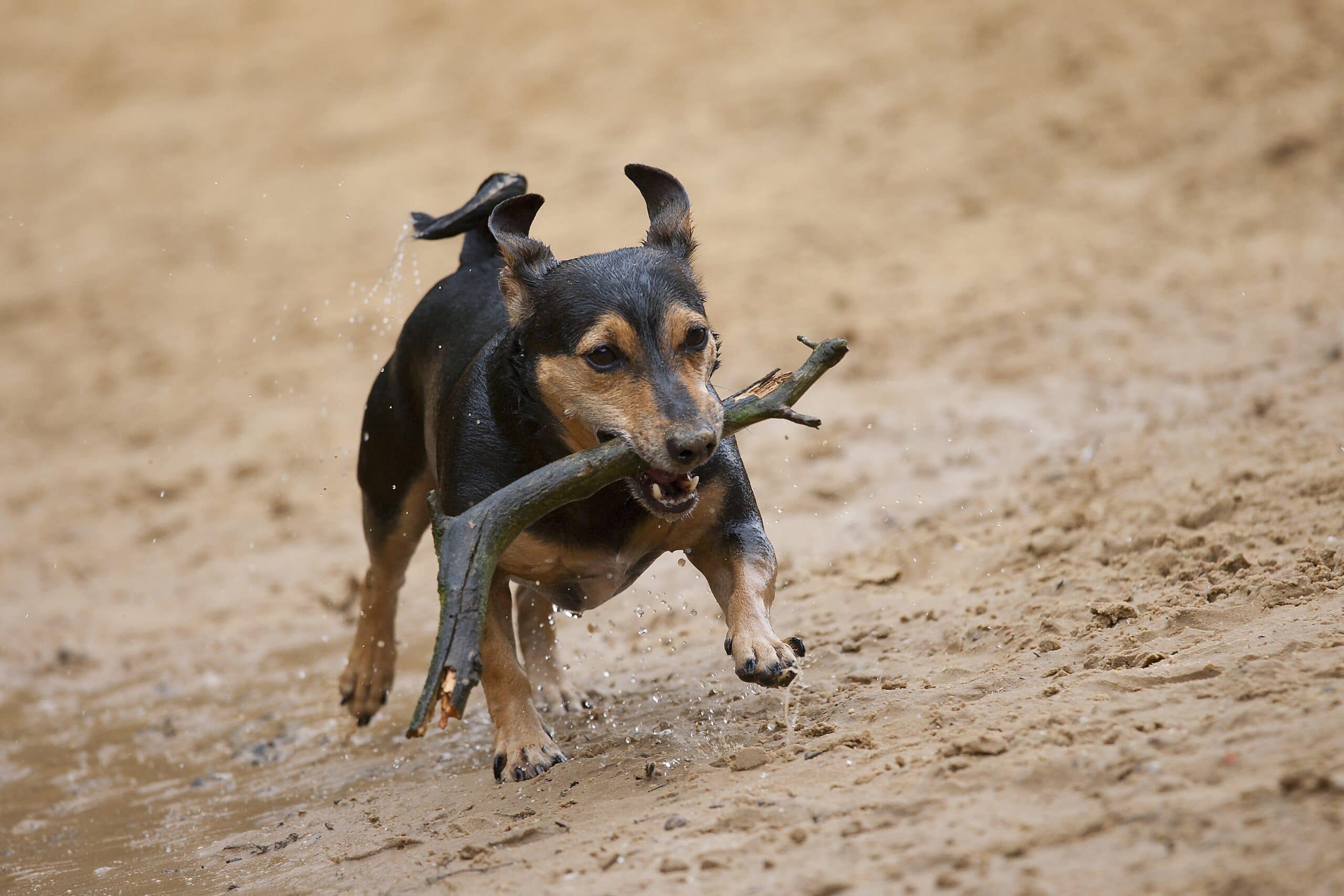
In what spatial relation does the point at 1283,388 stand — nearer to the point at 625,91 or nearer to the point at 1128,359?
the point at 1128,359

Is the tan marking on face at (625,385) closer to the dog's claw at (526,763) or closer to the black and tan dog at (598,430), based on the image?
the black and tan dog at (598,430)

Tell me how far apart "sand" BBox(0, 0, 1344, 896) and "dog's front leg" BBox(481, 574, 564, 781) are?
9 centimetres

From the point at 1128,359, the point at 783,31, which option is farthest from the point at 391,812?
the point at 783,31

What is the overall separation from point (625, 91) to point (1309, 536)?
12.4m

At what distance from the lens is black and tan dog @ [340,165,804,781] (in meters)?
4.13

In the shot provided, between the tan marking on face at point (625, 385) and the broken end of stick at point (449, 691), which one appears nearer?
the broken end of stick at point (449, 691)

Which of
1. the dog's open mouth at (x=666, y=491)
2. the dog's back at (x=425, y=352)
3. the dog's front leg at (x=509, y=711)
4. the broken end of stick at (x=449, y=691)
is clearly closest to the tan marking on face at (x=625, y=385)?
the dog's open mouth at (x=666, y=491)

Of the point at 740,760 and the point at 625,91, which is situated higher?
the point at 625,91

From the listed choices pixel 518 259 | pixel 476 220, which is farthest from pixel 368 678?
pixel 518 259

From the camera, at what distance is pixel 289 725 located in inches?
250

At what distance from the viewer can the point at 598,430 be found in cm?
420

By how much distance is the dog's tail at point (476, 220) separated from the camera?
18.7ft

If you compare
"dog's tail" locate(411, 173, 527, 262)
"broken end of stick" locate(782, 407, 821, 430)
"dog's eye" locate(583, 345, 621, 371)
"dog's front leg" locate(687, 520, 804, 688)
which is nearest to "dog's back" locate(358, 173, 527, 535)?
"dog's tail" locate(411, 173, 527, 262)

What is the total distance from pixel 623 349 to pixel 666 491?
46 cm
